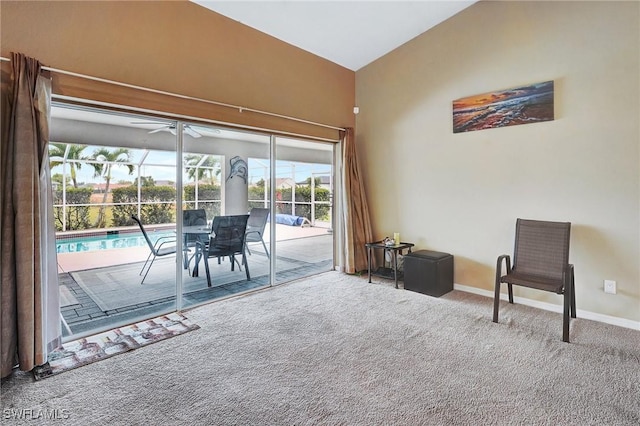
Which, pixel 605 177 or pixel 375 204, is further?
pixel 375 204

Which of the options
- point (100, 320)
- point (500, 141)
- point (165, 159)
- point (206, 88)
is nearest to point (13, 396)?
point (100, 320)

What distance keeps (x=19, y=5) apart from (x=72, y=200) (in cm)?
150

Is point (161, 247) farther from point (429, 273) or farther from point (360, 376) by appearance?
point (429, 273)

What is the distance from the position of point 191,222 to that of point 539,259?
363 centimetres

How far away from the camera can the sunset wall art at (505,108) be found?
3383 mm

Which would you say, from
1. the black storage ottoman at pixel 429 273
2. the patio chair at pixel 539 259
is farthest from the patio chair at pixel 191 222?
the patio chair at pixel 539 259

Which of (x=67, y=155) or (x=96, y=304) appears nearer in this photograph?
(x=67, y=155)

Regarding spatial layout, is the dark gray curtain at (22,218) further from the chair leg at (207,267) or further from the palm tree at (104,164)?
the chair leg at (207,267)

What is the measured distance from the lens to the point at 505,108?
3.64 metres

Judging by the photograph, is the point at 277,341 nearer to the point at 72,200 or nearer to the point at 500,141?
the point at 72,200

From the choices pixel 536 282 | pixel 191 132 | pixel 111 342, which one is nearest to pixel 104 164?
pixel 191 132

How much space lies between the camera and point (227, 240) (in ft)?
13.1

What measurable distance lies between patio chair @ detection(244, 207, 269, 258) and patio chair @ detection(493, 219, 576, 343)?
8.92ft

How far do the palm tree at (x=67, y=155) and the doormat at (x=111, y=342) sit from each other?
1360 millimetres
